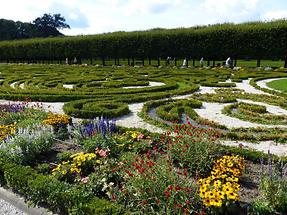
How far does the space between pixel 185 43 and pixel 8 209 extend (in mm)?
33492

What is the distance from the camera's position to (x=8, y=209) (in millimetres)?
5797

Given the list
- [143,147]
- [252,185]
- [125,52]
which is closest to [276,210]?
[252,185]

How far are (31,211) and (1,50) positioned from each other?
55.1 m

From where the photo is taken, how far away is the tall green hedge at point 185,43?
3256cm

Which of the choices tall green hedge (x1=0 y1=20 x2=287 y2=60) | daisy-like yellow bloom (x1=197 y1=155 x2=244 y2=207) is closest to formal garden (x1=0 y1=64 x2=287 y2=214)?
daisy-like yellow bloom (x1=197 y1=155 x2=244 y2=207)

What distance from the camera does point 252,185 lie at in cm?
595

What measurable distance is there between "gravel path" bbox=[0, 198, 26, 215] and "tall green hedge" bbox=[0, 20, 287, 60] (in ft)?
101

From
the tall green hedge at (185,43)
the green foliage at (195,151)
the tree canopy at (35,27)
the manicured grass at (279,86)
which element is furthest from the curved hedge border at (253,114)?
the tree canopy at (35,27)

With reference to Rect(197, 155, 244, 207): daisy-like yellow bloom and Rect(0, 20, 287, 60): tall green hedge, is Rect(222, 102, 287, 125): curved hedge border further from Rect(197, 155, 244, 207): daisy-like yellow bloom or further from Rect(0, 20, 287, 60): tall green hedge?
Rect(0, 20, 287, 60): tall green hedge

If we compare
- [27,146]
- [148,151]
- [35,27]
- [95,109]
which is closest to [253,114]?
[95,109]

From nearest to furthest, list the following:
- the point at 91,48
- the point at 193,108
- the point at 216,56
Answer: the point at 193,108 < the point at 216,56 < the point at 91,48

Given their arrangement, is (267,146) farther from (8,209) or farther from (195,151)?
(8,209)

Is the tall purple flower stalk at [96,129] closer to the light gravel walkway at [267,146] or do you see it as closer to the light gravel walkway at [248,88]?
the light gravel walkway at [267,146]

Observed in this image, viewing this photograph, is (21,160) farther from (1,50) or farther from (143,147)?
(1,50)
